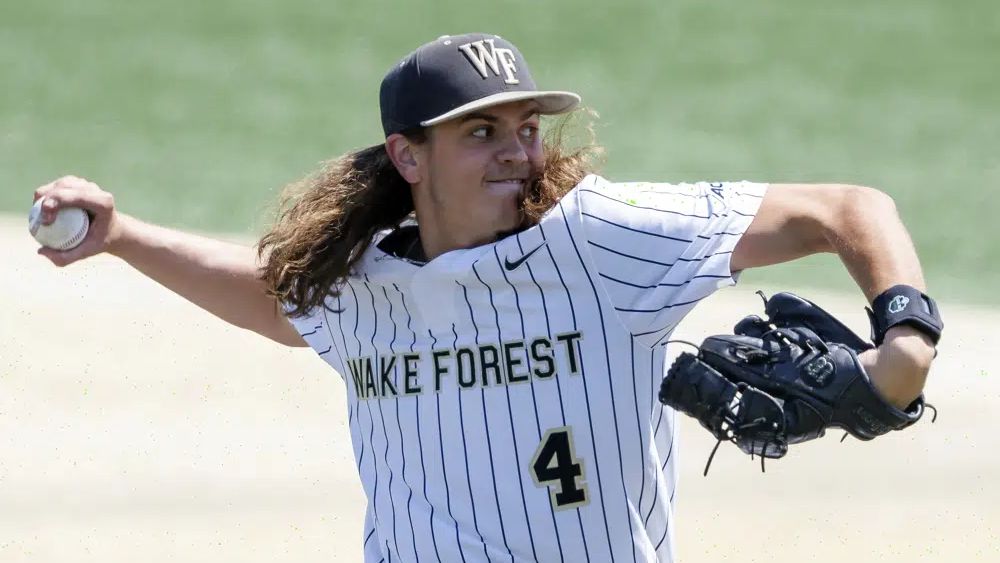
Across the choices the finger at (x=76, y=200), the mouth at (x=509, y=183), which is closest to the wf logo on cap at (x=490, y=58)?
the mouth at (x=509, y=183)

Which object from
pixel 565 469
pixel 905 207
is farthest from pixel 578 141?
pixel 905 207

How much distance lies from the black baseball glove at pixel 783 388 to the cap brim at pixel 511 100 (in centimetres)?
69

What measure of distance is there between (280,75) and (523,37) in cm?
194

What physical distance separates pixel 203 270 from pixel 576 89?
7.39 metres

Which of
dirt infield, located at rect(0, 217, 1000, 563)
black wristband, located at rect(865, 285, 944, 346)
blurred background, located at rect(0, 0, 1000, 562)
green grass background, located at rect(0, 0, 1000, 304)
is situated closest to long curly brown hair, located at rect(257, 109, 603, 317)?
blurred background, located at rect(0, 0, 1000, 562)

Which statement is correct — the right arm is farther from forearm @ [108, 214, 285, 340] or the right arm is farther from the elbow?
the elbow

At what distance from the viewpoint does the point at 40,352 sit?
657 centimetres

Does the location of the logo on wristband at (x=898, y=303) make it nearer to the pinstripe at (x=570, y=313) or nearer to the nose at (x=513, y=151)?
the pinstripe at (x=570, y=313)

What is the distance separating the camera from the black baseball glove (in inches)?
102

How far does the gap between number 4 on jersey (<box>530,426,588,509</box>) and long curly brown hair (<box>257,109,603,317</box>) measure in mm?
544

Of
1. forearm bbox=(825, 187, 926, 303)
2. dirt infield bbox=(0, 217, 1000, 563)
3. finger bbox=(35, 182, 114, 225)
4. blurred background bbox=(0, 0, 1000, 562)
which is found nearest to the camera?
forearm bbox=(825, 187, 926, 303)

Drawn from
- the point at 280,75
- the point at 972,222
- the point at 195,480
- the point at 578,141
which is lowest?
the point at 195,480

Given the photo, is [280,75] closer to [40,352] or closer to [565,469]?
[40,352]

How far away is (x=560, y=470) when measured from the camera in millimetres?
2990
